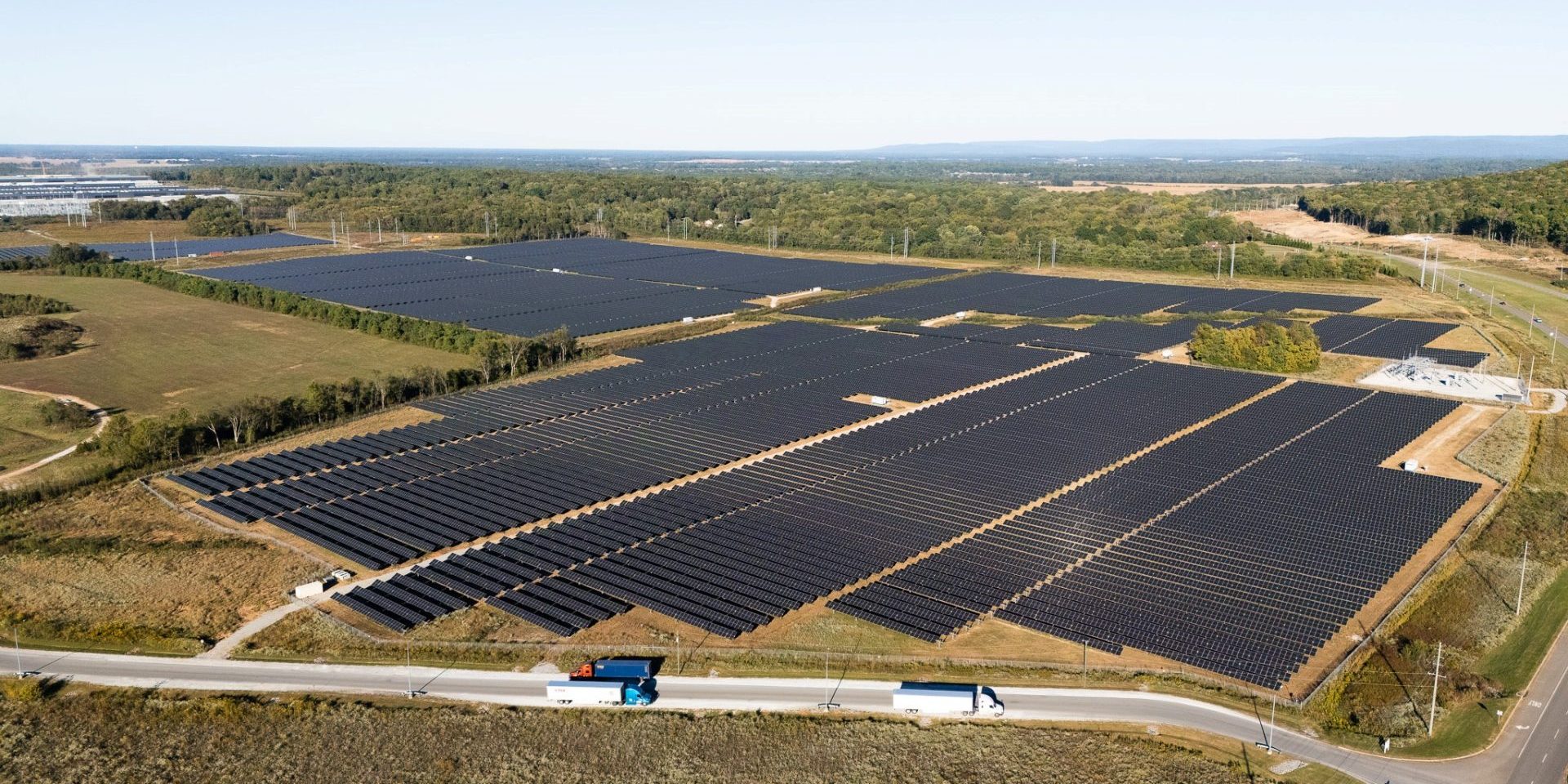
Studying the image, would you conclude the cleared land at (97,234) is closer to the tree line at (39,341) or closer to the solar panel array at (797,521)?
the tree line at (39,341)

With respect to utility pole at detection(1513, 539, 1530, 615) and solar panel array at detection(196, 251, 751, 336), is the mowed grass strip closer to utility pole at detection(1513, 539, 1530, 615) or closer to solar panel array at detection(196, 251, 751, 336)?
solar panel array at detection(196, 251, 751, 336)

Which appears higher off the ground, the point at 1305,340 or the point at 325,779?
the point at 1305,340

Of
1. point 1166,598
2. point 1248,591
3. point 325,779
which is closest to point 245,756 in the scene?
point 325,779

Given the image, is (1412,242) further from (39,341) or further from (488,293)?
(39,341)

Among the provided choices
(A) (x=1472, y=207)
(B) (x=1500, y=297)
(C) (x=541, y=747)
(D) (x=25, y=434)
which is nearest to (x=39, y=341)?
(D) (x=25, y=434)

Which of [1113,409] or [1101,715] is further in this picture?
[1113,409]

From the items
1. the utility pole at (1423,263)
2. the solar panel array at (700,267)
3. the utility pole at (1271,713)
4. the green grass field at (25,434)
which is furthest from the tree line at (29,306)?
the utility pole at (1423,263)

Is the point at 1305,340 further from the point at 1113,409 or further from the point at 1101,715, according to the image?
the point at 1101,715
